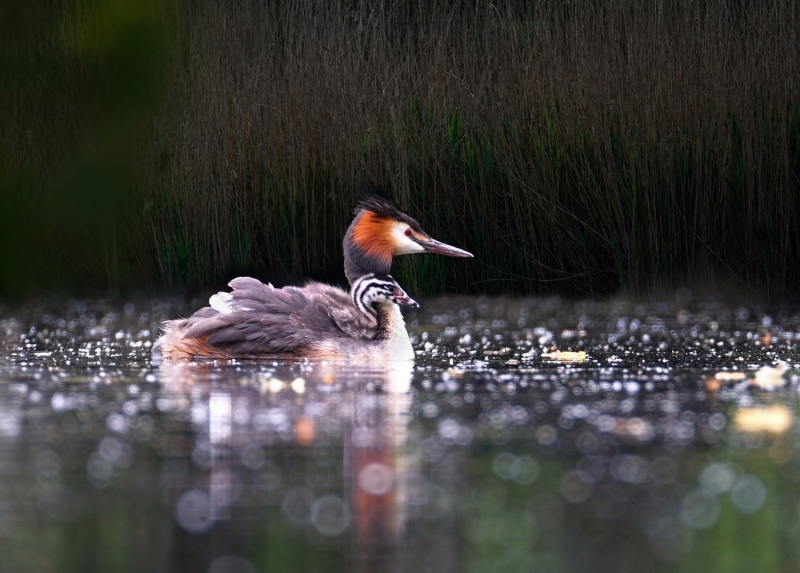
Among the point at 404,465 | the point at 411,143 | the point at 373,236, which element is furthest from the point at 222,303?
the point at 404,465

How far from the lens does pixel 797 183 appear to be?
946 centimetres

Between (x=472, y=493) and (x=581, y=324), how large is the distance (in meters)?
5.09

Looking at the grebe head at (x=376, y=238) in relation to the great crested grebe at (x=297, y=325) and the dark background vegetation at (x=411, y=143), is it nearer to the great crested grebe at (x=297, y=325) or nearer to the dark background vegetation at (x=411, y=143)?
the great crested grebe at (x=297, y=325)

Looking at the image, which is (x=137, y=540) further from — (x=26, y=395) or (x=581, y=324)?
(x=581, y=324)

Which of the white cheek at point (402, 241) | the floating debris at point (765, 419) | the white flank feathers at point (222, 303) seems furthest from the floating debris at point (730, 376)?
the white flank feathers at point (222, 303)

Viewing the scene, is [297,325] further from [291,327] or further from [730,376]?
[730,376]

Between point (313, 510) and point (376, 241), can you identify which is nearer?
point (313, 510)

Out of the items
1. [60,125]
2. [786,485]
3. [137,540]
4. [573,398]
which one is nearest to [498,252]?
[60,125]

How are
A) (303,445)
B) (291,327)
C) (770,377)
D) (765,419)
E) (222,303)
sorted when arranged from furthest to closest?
(222,303), (291,327), (770,377), (765,419), (303,445)

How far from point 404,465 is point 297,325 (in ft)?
10.7

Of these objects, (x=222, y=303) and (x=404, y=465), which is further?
(x=222, y=303)

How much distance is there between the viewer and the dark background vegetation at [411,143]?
954cm

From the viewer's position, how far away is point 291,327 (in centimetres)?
696

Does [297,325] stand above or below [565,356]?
above
